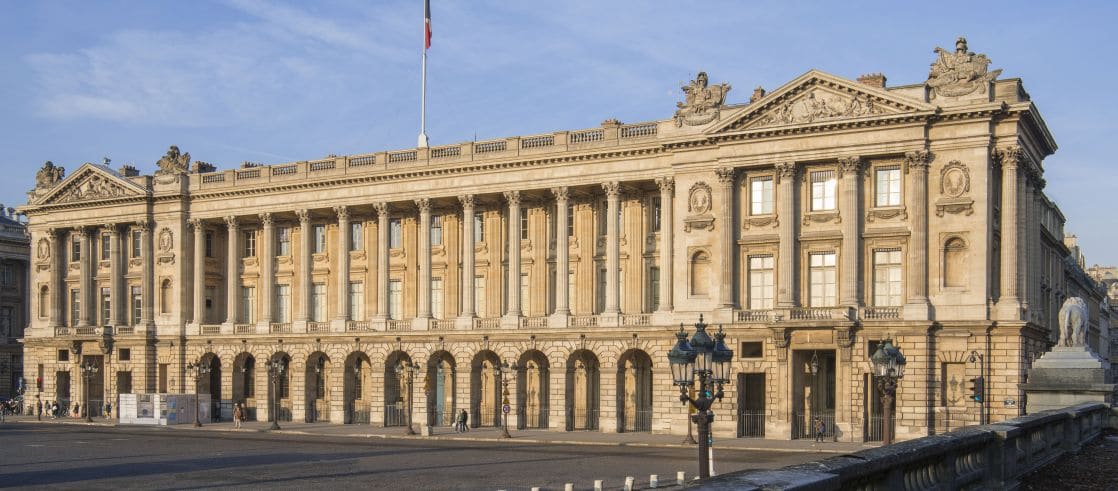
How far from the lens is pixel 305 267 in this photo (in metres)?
78.5

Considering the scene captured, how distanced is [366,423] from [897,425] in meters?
32.9

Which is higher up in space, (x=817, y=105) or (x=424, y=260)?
(x=817, y=105)

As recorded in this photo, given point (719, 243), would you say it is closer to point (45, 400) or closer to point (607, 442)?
point (607, 442)

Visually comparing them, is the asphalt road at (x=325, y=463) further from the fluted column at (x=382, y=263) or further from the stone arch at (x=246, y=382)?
the stone arch at (x=246, y=382)

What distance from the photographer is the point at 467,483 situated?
3744 cm

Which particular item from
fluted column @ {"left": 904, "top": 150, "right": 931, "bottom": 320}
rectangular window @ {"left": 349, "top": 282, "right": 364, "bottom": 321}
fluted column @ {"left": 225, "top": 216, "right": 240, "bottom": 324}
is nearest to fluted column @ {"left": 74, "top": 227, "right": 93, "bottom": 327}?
fluted column @ {"left": 225, "top": 216, "right": 240, "bottom": 324}

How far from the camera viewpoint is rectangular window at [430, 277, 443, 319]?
75188 millimetres

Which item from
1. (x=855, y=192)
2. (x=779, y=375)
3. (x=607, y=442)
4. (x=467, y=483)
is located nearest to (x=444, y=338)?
(x=607, y=442)

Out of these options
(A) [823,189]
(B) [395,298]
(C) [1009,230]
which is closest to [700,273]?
(A) [823,189]

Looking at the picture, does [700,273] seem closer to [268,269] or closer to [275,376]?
[275,376]

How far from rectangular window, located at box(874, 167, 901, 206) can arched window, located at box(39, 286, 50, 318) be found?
198ft

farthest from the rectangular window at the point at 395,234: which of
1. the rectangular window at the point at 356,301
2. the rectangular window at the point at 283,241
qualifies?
the rectangular window at the point at 283,241

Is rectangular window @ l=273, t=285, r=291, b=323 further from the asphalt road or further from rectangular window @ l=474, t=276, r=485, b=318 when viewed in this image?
the asphalt road

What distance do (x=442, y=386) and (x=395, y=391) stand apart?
2975mm
